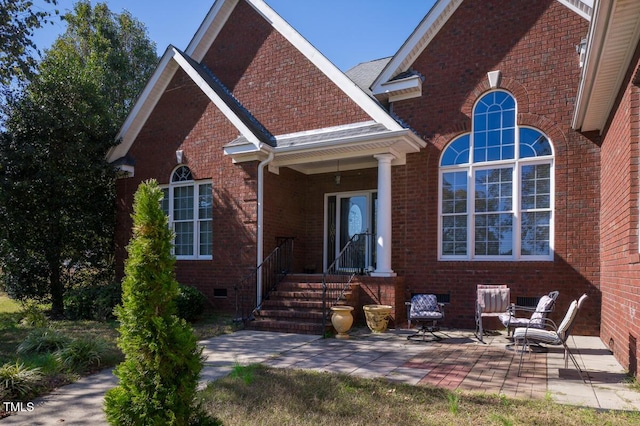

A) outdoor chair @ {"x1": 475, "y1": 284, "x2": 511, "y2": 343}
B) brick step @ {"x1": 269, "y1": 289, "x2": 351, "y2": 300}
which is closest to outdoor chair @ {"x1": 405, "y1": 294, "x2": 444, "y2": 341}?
outdoor chair @ {"x1": 475, "y1": 284, "x2": 511, "y2": 343}

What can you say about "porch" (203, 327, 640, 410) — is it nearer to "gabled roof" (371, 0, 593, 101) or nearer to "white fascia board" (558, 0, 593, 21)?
"gabled roof" (371, 0, 593, 101)

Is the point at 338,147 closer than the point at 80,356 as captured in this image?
No

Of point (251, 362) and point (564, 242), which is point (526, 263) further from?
point (251, 362)

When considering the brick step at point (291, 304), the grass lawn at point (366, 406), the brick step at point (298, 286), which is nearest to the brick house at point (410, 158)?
the brick step at point (298, 286)

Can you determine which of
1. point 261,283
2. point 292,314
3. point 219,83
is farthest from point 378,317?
point 219,83

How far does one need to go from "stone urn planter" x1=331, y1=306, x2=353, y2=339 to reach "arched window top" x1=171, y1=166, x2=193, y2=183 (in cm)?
597

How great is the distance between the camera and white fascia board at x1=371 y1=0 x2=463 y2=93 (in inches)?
391

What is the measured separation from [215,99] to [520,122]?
7.36m

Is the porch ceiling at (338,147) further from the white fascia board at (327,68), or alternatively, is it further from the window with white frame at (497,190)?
the window with white frame at (497,190)

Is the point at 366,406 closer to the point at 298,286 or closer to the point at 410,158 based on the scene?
the point at 298,286

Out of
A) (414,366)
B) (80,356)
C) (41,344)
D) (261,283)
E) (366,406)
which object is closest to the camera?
(366,406)

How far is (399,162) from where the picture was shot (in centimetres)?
1021

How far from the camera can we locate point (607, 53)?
5.50 m

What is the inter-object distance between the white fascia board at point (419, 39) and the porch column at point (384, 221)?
6.43ft
